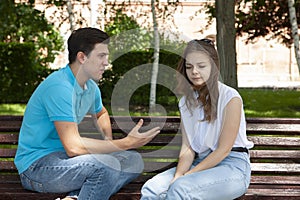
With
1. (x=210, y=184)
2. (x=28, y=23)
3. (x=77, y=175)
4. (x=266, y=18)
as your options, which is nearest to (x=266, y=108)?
(x=266, y=18)

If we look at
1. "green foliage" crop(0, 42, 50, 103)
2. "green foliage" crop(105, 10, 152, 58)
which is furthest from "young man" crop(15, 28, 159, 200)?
"green foliage" crop(0, 42, 50, 103)

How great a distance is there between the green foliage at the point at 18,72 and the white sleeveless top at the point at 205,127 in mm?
10391

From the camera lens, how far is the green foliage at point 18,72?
1395cm

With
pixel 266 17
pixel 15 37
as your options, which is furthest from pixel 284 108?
pixel 15 37

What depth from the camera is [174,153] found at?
435cm

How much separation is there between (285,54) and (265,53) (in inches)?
35.1

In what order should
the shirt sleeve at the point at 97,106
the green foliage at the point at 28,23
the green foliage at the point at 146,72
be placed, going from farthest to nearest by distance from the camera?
the green foliage at the point at 146,72, the green foliage at the point at 28,23, the shirt sleeve at the point at 97,106

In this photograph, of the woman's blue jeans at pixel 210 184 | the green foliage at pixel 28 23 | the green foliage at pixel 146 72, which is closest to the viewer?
the woman's blue jeans at pixel 210 184

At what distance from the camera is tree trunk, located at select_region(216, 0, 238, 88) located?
27.5 feet

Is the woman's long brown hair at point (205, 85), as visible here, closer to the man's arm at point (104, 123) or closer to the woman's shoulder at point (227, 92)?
the woman's shoulder at point (227, 92)

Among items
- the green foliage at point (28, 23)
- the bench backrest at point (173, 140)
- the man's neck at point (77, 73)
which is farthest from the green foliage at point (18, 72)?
the man's neck at point (77, 73)

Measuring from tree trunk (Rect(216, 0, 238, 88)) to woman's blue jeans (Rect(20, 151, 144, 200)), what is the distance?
483 centimetres

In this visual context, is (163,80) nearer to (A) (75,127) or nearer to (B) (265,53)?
(A) (75,127)

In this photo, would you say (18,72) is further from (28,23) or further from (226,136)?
(226,136)
